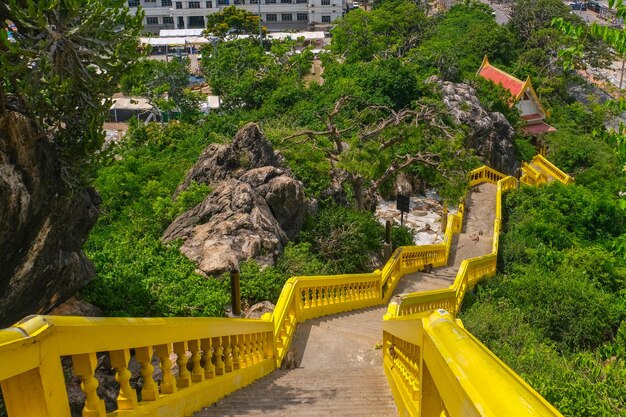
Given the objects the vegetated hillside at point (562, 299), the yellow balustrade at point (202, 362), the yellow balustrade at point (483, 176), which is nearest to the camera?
the yellow balustrade at point (202, 362)

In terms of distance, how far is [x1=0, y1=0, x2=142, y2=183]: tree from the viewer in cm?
638

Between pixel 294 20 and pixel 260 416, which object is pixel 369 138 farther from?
pixel 294 20

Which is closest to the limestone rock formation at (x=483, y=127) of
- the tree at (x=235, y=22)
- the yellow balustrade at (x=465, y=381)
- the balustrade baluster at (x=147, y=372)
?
the balustrade baluster at (x=147, y=372)

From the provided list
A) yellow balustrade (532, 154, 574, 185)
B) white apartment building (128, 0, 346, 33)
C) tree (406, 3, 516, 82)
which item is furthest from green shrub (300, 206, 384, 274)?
white apartment building (128, 0, 346, 33)

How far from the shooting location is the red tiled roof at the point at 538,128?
117 feet

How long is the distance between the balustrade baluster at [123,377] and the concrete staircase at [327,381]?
1.37 m

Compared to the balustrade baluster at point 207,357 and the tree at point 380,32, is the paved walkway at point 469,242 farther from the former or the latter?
the tree at point 380,32

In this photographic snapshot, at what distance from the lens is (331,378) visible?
7527 mm

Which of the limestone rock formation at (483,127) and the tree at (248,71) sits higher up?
the tree at (248,71)

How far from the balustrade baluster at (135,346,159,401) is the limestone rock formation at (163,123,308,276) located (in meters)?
6.61

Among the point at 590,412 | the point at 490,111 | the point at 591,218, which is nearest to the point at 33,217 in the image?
the point at 590,412

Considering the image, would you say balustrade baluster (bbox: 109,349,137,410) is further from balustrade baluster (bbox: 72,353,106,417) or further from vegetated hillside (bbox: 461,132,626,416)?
vegetated hillside (bbox: 461,132,626,416)

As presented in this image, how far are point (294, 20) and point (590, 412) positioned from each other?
7391 centimetres

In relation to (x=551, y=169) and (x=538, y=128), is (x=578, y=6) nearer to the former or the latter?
(x=538, y=128)
